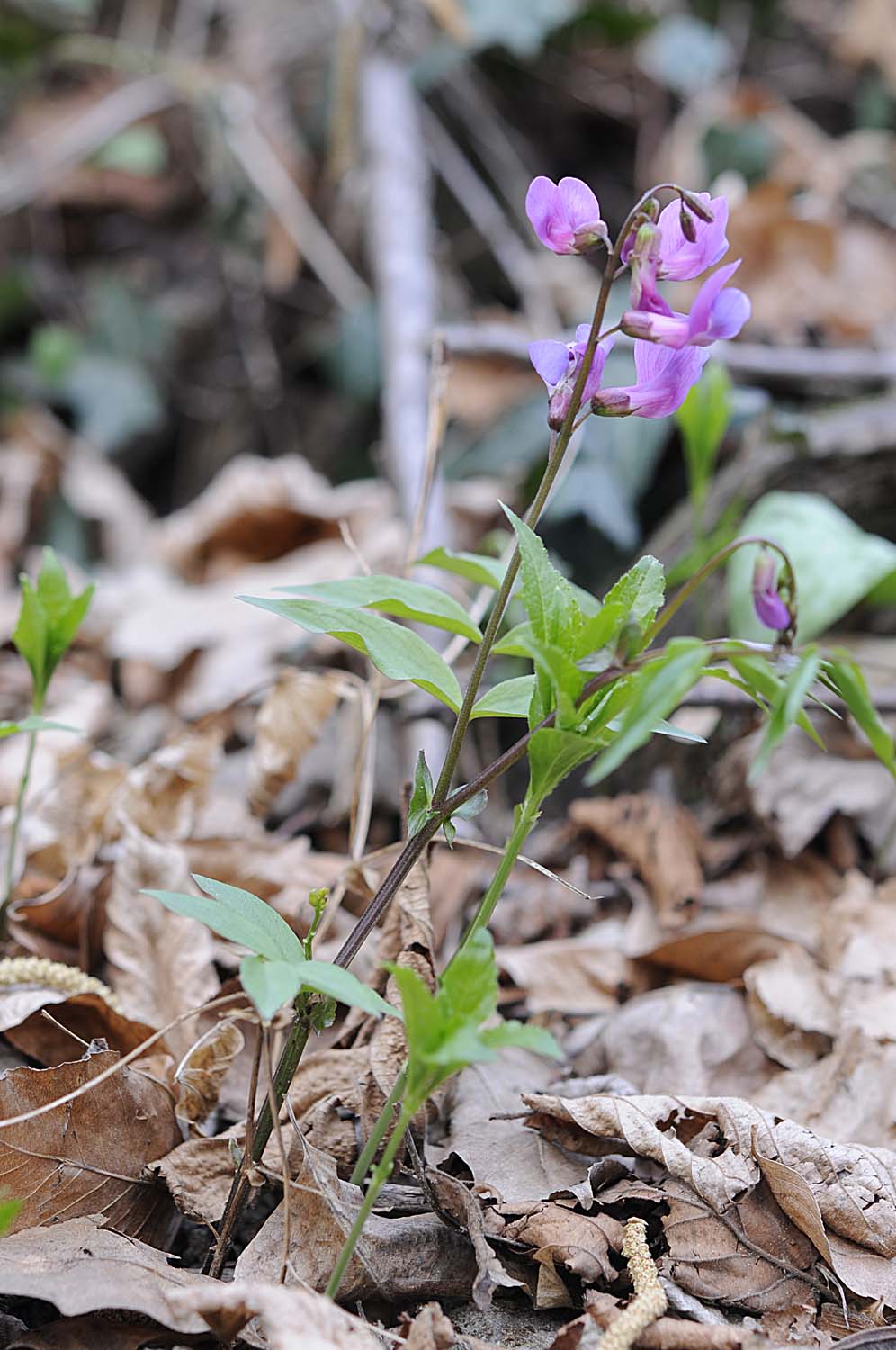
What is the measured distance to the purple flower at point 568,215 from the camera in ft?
3.39

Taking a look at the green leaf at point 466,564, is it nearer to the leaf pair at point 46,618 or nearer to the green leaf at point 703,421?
the leaf pair at point 46,618

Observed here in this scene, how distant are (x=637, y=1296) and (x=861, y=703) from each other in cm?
62

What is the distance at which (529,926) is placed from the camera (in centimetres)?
201

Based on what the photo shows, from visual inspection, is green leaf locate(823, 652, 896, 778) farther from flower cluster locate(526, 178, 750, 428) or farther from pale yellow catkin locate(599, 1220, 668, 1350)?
pale yellow catkin locate(599, 1220, 668, 1350)

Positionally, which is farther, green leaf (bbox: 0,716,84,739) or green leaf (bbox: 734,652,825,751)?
green leaf (bbox: 0,716,84,739)

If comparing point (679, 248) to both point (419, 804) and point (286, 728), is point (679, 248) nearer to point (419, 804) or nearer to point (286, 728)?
point (419, 804)

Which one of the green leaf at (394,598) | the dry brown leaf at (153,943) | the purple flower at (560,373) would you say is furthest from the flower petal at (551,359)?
the dry brown leaf at (153,943)

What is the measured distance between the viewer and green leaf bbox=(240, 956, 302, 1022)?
82cm

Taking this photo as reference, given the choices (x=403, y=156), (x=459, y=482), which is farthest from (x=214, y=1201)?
(x=403, y=156)

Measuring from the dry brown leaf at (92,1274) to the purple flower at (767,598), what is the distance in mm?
825

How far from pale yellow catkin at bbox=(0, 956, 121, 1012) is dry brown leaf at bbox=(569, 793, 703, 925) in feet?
3.26

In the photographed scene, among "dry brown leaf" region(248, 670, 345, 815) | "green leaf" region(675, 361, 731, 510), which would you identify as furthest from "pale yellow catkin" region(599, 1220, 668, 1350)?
"green leaf" region(675, 361, 731, 510)

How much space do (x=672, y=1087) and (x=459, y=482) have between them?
1954mm

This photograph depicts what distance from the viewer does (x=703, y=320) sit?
Result: 0.96 metres
